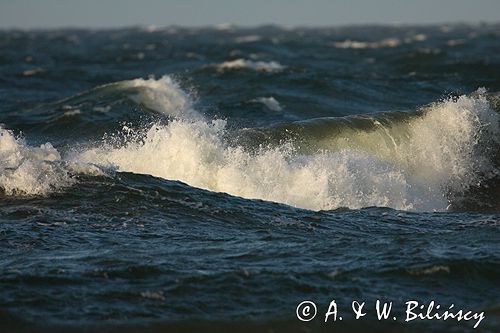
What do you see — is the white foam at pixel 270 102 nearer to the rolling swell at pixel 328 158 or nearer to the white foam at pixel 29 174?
the rolling swell at pixel 328 158

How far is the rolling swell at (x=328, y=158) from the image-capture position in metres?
13.5

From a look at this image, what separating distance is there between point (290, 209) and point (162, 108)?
1216cm

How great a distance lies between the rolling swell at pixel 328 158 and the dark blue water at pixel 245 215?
37 millimetres

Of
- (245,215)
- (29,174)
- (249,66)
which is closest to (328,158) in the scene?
(245,215)

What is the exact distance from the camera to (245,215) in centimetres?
1138

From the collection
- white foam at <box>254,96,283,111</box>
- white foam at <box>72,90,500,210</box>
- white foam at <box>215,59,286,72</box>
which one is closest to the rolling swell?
white foam at <box>72,90,500,210</box>

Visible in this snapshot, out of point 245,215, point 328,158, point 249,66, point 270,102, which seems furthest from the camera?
point 249,66

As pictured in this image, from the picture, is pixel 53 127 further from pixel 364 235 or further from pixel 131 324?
pixel 131 324

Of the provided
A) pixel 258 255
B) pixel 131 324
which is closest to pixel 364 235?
pixel 258 255

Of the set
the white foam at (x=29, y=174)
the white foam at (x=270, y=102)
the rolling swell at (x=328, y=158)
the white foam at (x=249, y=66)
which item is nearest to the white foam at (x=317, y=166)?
the rolling swell at (x=328, y=158)

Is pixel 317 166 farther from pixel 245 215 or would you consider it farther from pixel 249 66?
pixel 249 66

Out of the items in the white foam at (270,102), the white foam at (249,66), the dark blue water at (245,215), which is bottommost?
the dark blue water at (245,215)

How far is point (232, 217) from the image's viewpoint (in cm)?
1128

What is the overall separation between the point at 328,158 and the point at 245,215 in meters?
3.89
